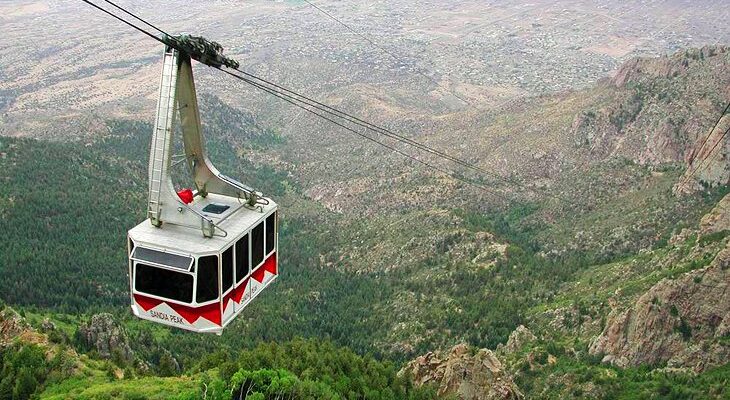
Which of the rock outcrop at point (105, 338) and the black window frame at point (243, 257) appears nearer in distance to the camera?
the black window frame at point (243, 257)

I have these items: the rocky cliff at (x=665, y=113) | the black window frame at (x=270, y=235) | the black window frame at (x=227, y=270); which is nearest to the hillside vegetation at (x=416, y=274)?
the rocky cliff at (x=665, y=113)

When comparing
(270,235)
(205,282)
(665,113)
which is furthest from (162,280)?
(665,113)

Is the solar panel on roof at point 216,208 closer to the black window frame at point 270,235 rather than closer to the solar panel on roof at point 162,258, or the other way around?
the black window frame at point 270,235

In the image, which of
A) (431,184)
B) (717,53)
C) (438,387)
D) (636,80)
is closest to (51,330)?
(438,387)

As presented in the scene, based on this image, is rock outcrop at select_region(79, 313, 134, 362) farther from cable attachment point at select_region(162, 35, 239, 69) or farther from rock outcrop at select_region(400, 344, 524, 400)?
cable attachment point at select_region(162, 35, 239, 69)

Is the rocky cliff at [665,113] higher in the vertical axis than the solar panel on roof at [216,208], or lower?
lower

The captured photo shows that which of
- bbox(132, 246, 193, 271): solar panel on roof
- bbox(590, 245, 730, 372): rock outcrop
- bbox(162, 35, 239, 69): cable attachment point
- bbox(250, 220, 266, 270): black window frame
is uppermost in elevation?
bbox(162, 35, 239, 69): cable attachment point

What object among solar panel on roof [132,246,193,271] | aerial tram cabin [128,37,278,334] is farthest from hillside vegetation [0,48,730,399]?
solar panel on roof [132,246,193,271]
